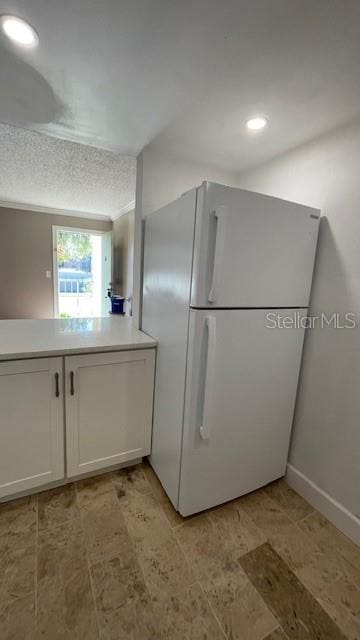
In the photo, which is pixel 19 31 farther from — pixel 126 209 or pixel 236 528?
pixel 126 209

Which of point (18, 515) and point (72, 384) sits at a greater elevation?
point (72, 384)

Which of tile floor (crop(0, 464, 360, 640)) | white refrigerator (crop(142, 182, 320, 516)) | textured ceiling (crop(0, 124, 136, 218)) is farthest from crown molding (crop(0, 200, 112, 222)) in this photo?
tile floor (crop(0, 464, 360, 640))

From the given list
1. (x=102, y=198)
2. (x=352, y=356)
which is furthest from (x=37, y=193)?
(x=352, y=356)

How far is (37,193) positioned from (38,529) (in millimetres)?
4157

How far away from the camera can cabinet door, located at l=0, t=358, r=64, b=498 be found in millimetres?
1339

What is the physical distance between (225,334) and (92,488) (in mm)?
1251

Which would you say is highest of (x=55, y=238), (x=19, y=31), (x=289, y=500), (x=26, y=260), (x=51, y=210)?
(x=51, y=210)

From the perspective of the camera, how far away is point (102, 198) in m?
3.98

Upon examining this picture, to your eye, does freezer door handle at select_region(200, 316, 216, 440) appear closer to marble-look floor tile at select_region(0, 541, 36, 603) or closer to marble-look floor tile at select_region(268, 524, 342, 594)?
marble-look floor tile at select_region(268, 524, 342, 594)

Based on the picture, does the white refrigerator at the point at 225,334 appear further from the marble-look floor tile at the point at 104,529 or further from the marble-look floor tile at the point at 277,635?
the marble-look floor tile at the point at 277,635

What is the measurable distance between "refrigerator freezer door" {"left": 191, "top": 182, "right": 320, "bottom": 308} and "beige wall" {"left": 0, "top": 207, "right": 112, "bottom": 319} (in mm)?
4566

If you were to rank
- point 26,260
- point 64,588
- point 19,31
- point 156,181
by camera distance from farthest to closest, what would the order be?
point 26,260 < point 156,181 < point 64,588 < point 19,31

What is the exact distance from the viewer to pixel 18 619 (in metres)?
0.99

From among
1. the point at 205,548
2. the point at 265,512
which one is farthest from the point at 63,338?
the point at 265,512
